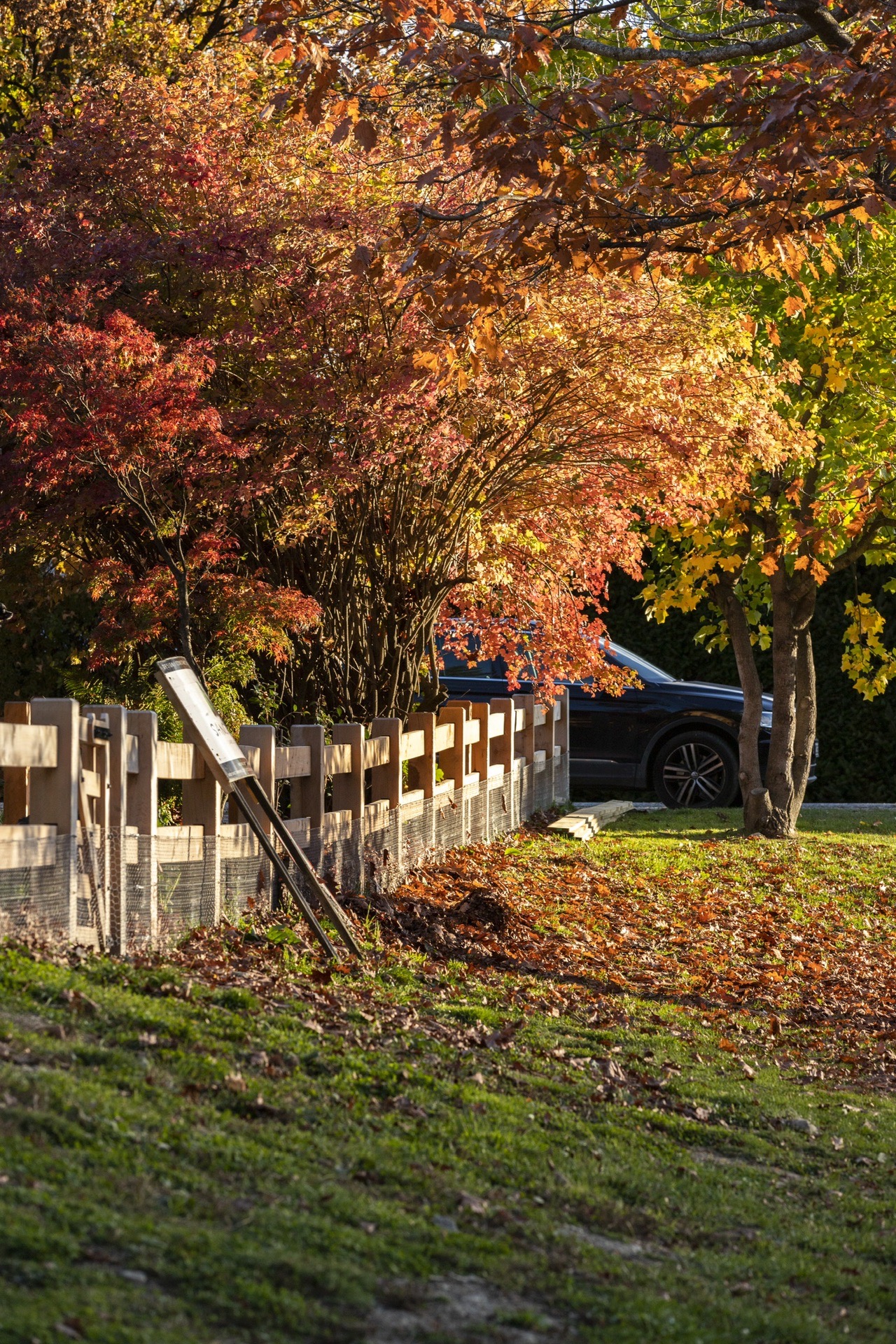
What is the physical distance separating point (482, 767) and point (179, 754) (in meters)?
4.88

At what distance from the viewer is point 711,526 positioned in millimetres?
12516

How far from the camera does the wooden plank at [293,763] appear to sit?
7387 mm

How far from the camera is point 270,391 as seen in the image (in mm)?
8195

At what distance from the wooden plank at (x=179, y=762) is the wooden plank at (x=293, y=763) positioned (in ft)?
1.97

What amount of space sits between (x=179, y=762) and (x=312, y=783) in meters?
1.28

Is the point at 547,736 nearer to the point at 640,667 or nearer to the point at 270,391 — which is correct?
the point at 640,667

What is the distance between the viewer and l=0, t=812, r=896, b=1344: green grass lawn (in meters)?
3.16

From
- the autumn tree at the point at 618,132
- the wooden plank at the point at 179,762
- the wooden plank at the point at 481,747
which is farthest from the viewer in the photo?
the wooden plank at the point at 481,747

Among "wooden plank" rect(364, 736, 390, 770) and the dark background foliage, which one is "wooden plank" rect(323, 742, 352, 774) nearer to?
"wooden plank" rect(364, 736, 390, 770)

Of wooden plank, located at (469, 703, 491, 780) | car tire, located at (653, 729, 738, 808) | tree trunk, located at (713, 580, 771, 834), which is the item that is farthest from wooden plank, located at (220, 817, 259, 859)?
car tire, located at (653, 729, 738, 808)

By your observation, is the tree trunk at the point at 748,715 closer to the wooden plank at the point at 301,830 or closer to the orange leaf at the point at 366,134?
the wooden plank at the point at 301,830

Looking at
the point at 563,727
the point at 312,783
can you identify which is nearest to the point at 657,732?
the point at 563,727

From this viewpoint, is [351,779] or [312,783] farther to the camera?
[351,779]

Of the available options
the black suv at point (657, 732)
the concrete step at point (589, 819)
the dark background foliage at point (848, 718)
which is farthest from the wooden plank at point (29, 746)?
the dark background foliage at point (848, 718)
